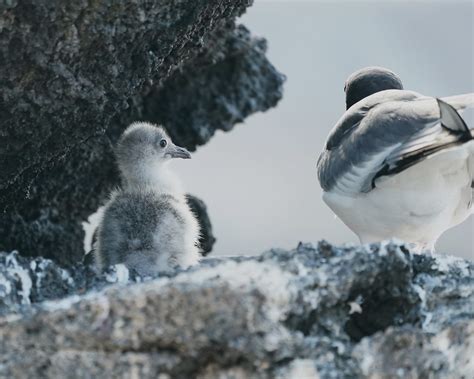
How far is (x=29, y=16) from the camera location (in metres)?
3.79

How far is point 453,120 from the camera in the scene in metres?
4.07

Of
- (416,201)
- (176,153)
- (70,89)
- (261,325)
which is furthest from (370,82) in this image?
(261,325)

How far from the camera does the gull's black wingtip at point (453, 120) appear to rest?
4055 millimetres

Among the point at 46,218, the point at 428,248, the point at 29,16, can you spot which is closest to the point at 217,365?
the point at 29,16

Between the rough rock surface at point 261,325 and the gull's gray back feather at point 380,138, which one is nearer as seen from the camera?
the rough rock surface at point 261,325

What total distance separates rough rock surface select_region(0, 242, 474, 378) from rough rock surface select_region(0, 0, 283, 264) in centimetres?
92

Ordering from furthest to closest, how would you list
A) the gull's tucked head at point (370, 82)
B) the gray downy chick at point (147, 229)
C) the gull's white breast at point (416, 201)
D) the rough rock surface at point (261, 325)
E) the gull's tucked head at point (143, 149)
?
the gull's tucked head at point (370, 82)
the gull's tucked head at point (143, 149)
the gray downy chick at point (147, 229)
the gull's white breast at point (416, 201)
the rough rock surface at point (261, 325)

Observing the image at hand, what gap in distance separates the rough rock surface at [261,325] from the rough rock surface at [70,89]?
92 centimetres

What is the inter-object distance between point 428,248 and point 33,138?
6.03 ft

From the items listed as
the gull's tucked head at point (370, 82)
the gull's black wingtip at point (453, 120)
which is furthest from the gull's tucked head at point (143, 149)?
the gull's black wingtip at point (453, 120)

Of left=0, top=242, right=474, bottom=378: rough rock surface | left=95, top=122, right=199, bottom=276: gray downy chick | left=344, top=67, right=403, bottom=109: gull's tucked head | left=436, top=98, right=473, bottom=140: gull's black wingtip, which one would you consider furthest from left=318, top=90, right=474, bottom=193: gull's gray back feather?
left=0, top=242, right=474, bottom=378: rough rock surface

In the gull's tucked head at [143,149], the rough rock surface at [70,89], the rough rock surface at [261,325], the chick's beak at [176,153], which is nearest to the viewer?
the rough rock surface at [261,325]

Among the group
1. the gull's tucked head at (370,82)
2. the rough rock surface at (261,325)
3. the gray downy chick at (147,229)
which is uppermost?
the gull's tucked head at (370,82)

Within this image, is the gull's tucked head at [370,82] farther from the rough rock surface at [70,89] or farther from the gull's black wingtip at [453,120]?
the gull's black wingtip at [453,120]
